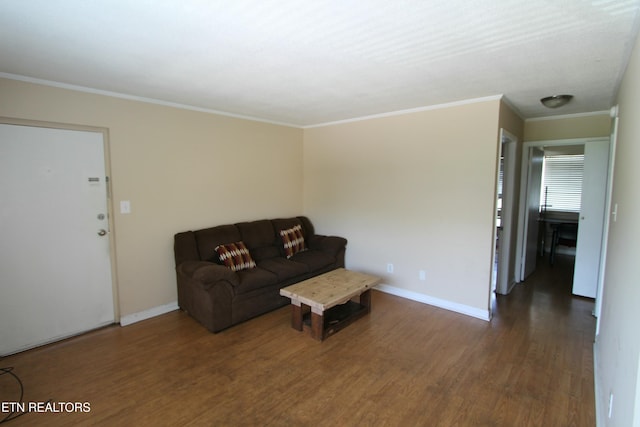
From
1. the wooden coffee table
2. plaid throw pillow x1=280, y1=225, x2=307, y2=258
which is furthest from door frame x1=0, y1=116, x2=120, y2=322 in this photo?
plaid throw pillow x1=280, y1=225, x2=307, y2=258

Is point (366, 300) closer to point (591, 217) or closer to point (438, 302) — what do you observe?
point (438, 302)

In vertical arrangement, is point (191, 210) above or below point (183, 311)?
above

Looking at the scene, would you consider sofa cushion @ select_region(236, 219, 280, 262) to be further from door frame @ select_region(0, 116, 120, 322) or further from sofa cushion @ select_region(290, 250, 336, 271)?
door frame @ select_region(0, 116, 120, 322)

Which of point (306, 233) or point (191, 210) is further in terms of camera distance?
point (306, 233)

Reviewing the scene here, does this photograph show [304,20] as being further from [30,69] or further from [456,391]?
[456,391]

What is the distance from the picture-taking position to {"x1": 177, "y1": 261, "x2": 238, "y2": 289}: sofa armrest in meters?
2.89

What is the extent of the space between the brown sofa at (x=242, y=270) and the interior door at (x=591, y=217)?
9.96 ft

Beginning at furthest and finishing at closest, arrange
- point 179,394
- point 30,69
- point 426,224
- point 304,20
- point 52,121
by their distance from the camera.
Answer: point 426,224, point 52,121, point 30,69, point 179,394, point 304,20

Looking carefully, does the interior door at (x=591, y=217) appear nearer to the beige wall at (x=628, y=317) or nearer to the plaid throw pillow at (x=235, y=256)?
the beige wall at (x=628, y=317)

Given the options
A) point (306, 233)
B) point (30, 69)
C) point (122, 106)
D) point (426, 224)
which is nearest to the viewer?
point (30, 69)

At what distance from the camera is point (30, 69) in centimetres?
234

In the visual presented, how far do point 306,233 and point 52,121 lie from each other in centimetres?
311

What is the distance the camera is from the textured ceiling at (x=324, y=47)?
1515 millimetres

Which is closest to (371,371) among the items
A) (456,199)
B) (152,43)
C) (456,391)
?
(456,391)
